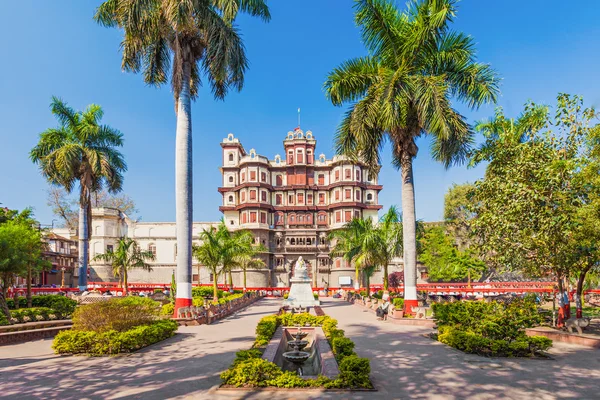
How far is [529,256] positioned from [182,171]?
48.6 feet

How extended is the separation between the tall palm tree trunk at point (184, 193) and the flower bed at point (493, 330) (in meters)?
10.7

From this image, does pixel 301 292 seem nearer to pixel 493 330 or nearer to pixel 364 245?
pixel 364 245

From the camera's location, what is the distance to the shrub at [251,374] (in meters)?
7.37

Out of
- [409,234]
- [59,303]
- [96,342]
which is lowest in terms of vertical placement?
[59,303]

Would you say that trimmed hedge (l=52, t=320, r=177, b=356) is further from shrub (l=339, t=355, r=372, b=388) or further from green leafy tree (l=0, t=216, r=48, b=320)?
shrub (l=339, t=355, r=372, b=388)

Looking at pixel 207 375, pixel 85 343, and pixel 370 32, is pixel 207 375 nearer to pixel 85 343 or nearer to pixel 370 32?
pixel 85 343

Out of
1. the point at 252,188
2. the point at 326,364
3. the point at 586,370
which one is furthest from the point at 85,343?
the point at 252,188

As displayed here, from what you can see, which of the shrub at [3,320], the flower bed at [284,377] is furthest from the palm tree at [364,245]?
the shrub at [3,320]

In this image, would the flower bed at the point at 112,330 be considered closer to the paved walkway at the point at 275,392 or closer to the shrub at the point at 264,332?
the paved walkway at the point at 275,392

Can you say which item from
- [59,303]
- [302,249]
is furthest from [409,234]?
[302,249]

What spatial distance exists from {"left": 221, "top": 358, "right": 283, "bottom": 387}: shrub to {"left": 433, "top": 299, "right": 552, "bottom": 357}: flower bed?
619 centimetres

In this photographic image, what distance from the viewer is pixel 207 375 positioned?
8.36m

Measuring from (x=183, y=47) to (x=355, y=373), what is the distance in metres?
16.0

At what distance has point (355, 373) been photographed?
747 centimetres
